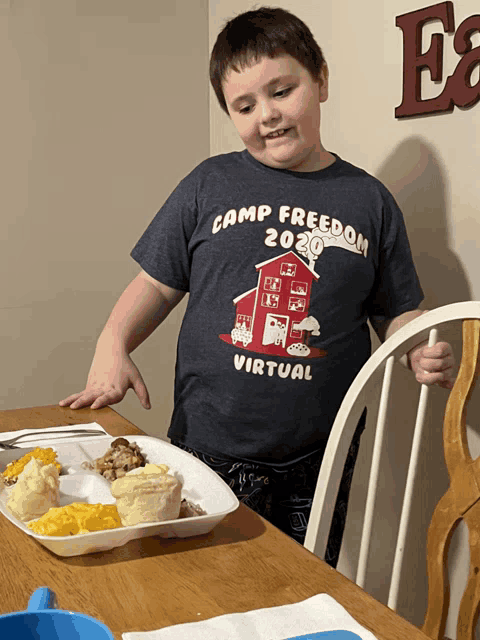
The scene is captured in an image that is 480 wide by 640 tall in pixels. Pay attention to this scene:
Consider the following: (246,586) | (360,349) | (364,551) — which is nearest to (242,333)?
(360,349)

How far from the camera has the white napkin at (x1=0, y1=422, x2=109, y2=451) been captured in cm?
102

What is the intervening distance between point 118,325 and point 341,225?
0.41m

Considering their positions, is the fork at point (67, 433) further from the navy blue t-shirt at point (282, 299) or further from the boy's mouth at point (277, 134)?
the boy's mouth at point (277, 134)

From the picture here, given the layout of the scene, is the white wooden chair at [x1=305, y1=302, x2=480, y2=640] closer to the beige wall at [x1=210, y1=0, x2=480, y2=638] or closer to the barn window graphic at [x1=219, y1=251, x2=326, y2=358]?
the barn window graphic at [x1=219, y1=251, x2=326, y2=358]

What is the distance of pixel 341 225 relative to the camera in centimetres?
127

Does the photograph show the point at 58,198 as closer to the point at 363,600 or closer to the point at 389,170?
the point at 389,170

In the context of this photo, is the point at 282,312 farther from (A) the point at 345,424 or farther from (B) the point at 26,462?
(B) the point at 26,462

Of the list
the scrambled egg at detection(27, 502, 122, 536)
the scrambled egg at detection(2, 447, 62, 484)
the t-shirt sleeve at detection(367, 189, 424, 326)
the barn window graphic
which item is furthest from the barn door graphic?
the scrambled egg at detection(27, 502, 122, 536)

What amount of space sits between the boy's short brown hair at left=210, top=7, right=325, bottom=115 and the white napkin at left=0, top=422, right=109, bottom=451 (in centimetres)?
61

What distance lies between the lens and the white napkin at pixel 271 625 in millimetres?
558

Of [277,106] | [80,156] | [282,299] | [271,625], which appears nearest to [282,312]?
[282,299]

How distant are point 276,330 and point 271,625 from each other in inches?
27.6

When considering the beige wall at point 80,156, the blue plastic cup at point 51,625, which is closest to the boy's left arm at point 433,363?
the blue plastic cup at point 51,625

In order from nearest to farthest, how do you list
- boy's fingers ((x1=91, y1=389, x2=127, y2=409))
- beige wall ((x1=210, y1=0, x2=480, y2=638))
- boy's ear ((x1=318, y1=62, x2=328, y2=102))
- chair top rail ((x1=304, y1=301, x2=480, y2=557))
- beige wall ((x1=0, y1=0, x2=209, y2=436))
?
chair top rail ((x1=304, y1=301, x2=480, y2=557)) → boy's fingers ((x1=91, y1=389, x2=127, y2=409)) → boy's ear ((x1=318, y1=62, x2=328, y2=102)) → beige wall ((x1=210, y1=0, x2=480, y2=638)) → beige wall ((x1=0, y1=0, x2=209, y2=436))
